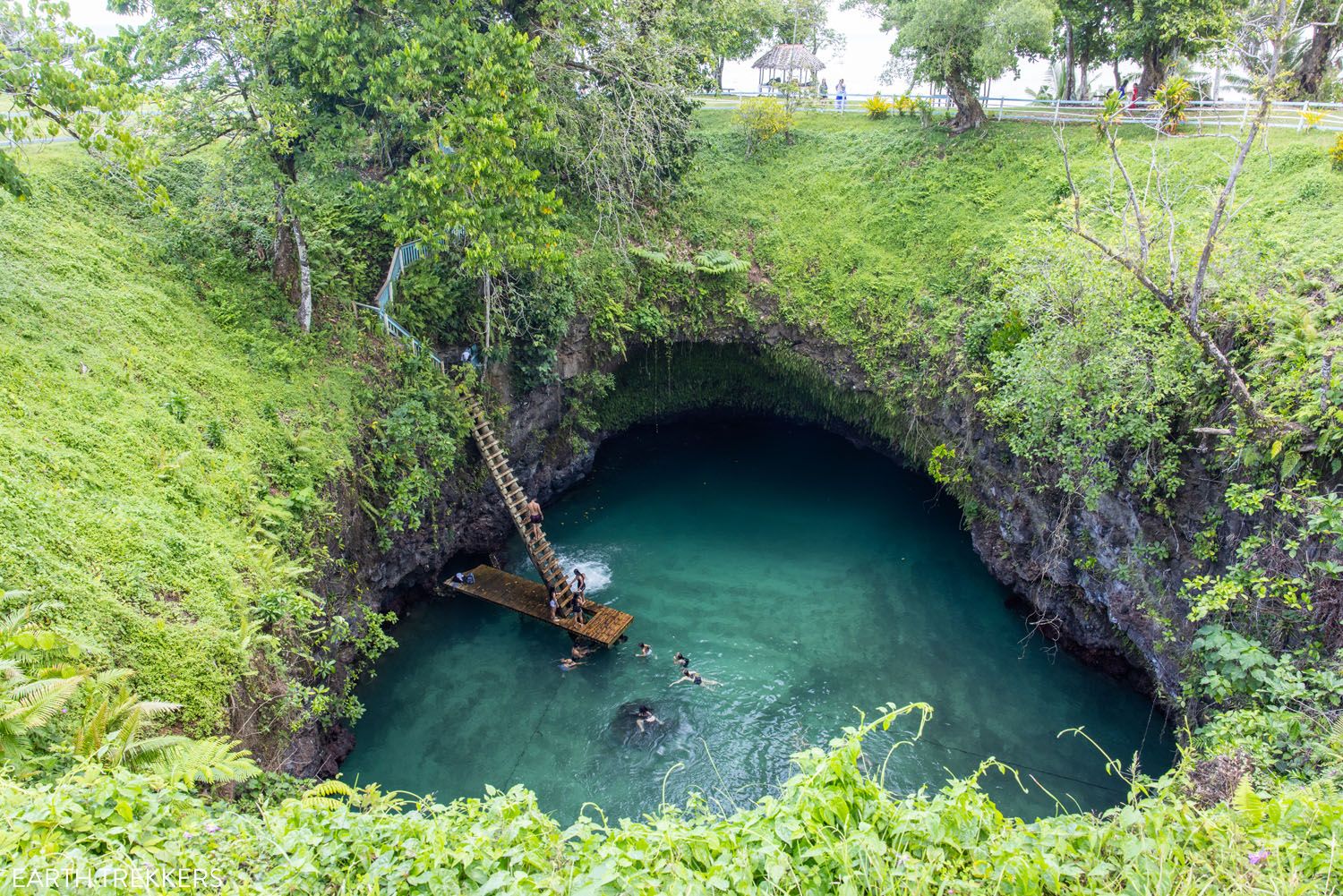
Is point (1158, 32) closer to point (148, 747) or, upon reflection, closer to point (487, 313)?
point (487, 313)

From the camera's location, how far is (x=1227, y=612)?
35.6 ft

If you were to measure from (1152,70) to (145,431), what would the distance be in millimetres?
27453

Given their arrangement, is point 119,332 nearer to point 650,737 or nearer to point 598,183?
point 598,183

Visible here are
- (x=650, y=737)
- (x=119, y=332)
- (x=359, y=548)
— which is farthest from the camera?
(x=359, y=548)

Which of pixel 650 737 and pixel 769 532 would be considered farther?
pixel 769 532

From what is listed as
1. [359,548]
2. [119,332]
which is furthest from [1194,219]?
[119,332]

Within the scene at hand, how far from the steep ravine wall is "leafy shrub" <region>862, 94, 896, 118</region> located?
10.1 meters

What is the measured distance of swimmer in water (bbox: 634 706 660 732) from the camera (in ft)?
43.6

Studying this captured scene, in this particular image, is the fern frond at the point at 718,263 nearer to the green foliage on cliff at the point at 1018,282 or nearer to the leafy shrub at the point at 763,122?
the green foliage on cliff at the point at 1018,282

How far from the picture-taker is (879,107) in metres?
25.7

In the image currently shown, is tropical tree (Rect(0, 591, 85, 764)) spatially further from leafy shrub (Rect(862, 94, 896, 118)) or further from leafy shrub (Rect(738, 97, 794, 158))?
leafy shrub (Rect(862, 94, 896, 118))

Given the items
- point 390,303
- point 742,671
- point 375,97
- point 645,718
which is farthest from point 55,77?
point 742,671

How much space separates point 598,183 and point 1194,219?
12.5 metres

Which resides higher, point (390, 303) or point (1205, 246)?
point (1205, 246)
